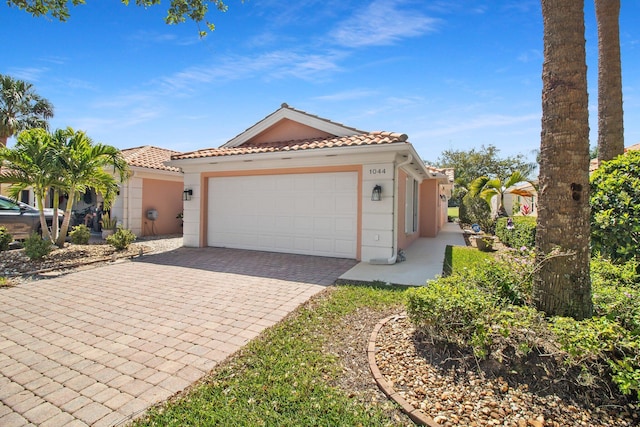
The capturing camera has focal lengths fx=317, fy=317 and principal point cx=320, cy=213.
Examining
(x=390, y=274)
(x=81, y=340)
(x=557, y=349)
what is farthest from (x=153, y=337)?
(x=390, y=274)

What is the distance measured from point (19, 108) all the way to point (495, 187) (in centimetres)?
3384

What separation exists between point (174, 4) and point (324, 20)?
3692 mm

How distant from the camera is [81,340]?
4145mm

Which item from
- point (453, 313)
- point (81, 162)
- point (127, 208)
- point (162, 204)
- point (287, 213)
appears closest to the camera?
point (453, 313)

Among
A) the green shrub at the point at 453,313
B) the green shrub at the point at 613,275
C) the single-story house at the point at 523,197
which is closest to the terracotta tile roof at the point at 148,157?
the green shrub at the point at 453,313

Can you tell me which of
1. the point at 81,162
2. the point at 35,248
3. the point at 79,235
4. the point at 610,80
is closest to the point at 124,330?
the point at 35,248

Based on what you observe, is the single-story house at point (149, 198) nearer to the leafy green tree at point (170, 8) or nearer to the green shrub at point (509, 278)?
the leafy green tree at point (170, 8)

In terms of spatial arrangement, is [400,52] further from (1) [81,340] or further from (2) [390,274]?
(1) [81,340]

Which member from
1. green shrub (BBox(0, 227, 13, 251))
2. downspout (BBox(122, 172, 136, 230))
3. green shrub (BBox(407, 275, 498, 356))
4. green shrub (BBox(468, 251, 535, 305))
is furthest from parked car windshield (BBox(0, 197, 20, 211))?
green shrub (BBox(468, 251, 535, 305))

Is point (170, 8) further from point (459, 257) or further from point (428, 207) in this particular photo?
point (428, 207)

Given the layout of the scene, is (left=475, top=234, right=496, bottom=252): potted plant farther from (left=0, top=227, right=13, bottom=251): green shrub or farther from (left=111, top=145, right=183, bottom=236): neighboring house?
(left=0, top=227, right=13, bottom=251): green shrub

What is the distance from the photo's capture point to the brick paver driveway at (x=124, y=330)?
115 inches

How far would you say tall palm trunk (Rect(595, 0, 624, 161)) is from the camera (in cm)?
702

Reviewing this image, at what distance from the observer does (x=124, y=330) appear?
4488mm
